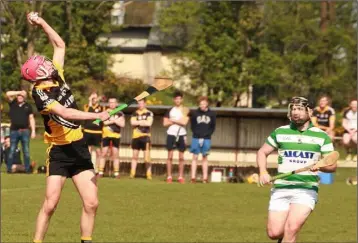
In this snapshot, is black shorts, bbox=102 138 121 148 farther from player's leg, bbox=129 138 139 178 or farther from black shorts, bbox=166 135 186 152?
black shorts, bbox=166 135 186 152

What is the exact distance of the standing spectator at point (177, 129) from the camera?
25297 millimetres

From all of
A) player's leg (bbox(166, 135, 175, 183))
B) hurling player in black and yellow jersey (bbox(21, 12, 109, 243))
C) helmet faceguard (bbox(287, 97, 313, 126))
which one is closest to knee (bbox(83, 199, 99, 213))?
hurling player in black and yellow jersey (bbox(21, 12, 109, 243))

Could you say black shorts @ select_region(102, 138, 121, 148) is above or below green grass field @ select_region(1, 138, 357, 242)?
above

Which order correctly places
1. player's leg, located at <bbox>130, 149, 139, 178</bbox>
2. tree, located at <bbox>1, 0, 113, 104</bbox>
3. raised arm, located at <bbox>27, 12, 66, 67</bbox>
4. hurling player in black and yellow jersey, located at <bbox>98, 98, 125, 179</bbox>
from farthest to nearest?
tree, located at <bbox>1, 0, 113, 104</bbox>
player's leg, located at <bbox>130, 149, 139, 178</bbox>
hurling player in black and yellow jersey, located at <bbox>98, 98, 125, 179</bbox>
raised arm, located at <bbox>27, 12, 66, 67</bbox>

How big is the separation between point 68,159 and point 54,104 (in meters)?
0.77

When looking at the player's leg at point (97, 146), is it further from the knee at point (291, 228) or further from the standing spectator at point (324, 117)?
the knee at point (291, 228)

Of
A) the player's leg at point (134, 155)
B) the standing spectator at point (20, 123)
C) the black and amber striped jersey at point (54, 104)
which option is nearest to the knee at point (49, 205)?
the black and amber striped jersey at point (54, 104)

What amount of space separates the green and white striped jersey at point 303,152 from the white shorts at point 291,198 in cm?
6

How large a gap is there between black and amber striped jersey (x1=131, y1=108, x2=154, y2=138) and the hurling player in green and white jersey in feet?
46.0

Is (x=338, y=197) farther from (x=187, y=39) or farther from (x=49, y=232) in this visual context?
(x=187, y=39)

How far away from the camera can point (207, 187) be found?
944 inches

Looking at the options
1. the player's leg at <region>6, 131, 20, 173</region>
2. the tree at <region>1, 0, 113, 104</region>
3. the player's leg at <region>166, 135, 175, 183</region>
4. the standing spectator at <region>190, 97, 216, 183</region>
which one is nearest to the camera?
the standing spectator at <region>190, 97, 216, 183</region>

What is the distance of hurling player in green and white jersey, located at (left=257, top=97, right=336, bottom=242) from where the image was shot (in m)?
11.8

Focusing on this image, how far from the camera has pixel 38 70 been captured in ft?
38.0
